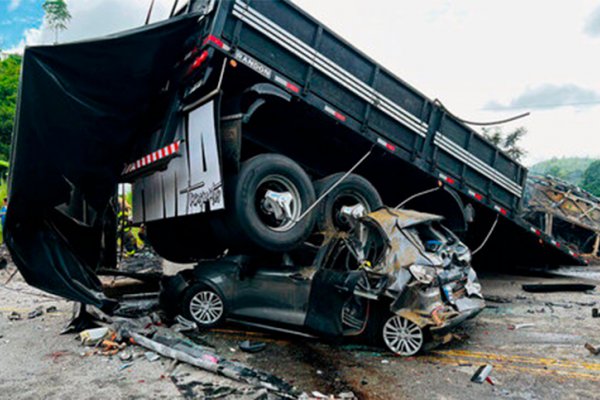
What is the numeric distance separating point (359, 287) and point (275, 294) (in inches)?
41.7

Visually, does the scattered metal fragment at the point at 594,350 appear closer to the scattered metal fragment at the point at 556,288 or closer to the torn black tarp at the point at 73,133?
the scattered metal fragment at the point at 556,288

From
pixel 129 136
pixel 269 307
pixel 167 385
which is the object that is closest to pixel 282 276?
pixel 269 307

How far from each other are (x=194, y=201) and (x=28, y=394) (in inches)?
102

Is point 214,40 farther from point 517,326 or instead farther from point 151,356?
point 517,326

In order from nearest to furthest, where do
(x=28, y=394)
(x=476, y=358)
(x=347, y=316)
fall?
(x=28, y=394)
(x=476, y=358)
(x=347, y=316)

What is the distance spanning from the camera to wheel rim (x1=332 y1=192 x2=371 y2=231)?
627cm

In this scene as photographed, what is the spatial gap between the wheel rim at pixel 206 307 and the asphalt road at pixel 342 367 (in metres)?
0.20

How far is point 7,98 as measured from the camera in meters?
26.2

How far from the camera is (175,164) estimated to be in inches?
226

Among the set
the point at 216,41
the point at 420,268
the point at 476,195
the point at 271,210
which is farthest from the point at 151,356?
the point at 476,195

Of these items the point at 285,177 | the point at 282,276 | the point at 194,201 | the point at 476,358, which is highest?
the point at 285,177

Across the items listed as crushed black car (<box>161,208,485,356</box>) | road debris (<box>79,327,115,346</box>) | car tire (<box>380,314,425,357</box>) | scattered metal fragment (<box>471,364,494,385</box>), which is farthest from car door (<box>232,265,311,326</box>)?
scattered metal fragment (<box>471,364,494,385</box>)

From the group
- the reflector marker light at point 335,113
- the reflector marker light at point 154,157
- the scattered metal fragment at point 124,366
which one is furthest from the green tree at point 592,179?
the scattered metal fragment at point 124,366

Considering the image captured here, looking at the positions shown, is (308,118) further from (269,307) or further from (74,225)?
(74,225)
